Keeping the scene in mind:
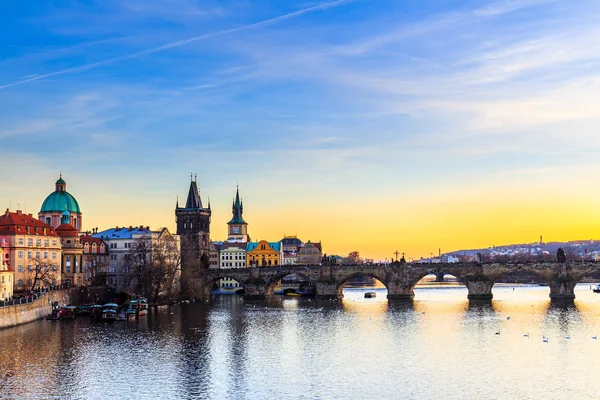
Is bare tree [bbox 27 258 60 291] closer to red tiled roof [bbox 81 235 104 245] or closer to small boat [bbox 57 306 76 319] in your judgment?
small boat [bbox 57 306 76 319]

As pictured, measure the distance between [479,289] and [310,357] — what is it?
7519 centimetres

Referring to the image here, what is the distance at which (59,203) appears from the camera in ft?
486

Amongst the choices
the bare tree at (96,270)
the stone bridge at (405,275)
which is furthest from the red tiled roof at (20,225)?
the stone bridge at (405,275)

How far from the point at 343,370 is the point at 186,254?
4285 inches

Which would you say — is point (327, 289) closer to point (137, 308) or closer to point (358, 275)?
point (358, 275)

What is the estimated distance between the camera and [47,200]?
14850 cm

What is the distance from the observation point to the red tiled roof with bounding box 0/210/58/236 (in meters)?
111

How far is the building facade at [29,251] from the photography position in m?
110

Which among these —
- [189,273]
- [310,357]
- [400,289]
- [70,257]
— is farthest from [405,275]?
[310,357]

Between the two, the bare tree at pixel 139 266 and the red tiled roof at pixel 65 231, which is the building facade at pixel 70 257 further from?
the bare tree at pixel 139 266

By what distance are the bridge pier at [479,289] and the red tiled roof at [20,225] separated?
68678 mm

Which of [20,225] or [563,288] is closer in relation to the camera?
[20,225]

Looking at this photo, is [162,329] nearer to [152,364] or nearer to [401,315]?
[152,364]

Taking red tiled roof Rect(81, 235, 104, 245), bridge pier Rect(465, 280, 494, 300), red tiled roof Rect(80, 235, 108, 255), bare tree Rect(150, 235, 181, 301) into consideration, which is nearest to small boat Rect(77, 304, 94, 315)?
bare tree Rect(150, 235, 181, 301)
